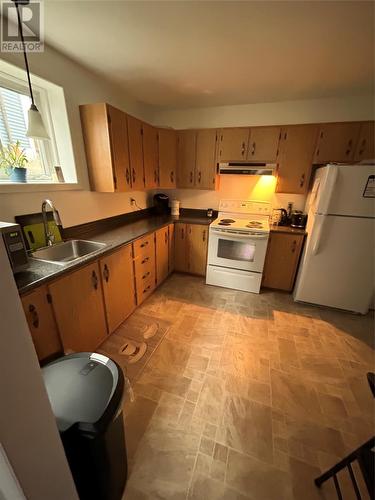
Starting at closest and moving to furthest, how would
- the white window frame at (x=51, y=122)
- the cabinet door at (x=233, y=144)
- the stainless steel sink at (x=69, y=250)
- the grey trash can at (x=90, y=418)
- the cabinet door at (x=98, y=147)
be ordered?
the grey trash can at (x=90, y=418) < the white window frame at (x=51, y=122) < the stainless steel sink at (x=69, y=250) < the cabinet door at (x=98, y=147) < the cabinet door at (x=233, y=144)

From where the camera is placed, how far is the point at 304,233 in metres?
2.58

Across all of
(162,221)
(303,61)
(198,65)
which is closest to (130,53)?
(198,65)

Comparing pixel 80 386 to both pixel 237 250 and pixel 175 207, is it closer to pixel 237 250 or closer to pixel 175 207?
pixel 237 250

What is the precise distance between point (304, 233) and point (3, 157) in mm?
3165

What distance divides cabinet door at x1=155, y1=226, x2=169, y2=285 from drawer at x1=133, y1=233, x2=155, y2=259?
0.12m

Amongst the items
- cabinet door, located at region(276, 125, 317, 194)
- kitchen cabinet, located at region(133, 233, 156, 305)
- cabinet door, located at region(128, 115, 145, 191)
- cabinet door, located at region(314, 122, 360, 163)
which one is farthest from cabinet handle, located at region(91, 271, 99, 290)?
cabinet door, located at region(314, 122, 360, 163)

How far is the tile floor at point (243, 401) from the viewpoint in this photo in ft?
3.61

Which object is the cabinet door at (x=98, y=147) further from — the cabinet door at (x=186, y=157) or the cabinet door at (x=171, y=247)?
the cabinet door at (x=186, y=157)

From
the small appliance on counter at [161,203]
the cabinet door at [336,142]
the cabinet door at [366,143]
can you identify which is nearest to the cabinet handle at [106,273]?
the small appliance on counter at [161,203]

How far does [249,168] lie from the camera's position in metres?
2.64

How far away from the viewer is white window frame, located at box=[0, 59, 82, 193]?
1560 millimetres

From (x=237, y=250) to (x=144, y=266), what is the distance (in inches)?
50.4

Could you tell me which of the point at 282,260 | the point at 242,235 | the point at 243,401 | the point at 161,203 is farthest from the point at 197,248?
the point at 243,401

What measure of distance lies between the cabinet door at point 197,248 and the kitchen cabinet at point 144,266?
0.71m
